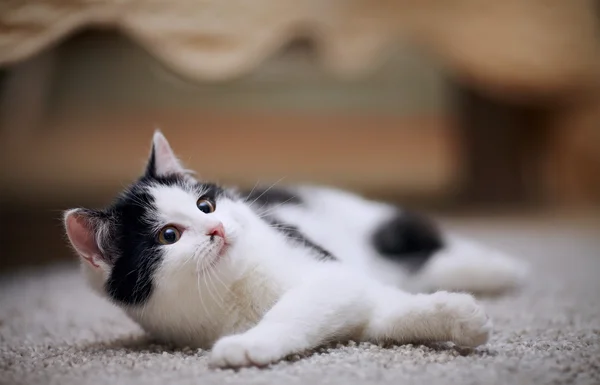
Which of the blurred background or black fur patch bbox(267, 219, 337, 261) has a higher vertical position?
the blurred background

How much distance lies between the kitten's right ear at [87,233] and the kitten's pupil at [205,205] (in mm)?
183

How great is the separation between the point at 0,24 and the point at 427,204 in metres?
2.67

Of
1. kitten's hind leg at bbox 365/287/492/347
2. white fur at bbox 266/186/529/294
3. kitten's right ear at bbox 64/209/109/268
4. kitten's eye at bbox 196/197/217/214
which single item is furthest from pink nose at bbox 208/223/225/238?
white fur at bbox 266/186/529/294

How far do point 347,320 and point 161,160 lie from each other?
539 mm

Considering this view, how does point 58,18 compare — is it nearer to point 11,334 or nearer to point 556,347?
point 11,334

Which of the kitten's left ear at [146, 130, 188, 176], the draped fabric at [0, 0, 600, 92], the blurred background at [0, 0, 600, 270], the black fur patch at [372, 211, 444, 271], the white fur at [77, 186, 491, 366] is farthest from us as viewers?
the blurred background at [0, 0, 600, 270]

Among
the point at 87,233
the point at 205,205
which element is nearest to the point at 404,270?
the point at 205,205

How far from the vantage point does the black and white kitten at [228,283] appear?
3.31ft

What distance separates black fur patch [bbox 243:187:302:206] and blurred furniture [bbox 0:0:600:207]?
66cm

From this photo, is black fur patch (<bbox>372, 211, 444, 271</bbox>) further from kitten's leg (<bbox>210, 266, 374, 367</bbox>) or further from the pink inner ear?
the pink inner ear

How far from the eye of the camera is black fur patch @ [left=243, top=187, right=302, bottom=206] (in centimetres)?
150

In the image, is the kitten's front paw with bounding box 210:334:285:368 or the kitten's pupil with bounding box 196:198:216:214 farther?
the kitten's pupil with bounding box 196:198:216:214

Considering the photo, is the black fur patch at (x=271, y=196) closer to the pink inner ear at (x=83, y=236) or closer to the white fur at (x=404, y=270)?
the white fur at (x=404, y=270)

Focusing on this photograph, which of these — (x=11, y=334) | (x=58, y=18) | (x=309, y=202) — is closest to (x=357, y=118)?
(x=309, y=202)
